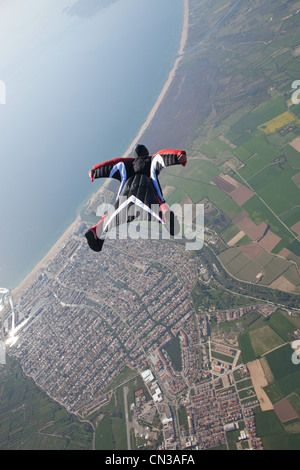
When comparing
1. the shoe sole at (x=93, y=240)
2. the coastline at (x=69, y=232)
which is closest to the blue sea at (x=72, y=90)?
the coastline at (x=69, y=232)

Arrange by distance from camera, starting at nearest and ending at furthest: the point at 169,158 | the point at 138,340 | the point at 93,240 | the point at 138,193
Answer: the point at 93,240, the point at 169,158, the point at 138,193, the point at 138,340

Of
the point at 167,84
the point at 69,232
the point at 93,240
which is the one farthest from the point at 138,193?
the point at 167,84

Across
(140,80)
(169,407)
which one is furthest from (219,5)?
(169,407)

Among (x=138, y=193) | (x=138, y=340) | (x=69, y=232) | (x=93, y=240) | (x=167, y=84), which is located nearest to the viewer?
(x=93, y=240)

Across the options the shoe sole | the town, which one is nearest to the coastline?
the town

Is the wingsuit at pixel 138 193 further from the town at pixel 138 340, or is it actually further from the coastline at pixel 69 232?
the coastline at pixel 69 232

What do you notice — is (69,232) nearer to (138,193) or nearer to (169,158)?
(138,193)

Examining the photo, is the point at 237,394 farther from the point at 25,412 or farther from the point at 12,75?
the point at 12,75

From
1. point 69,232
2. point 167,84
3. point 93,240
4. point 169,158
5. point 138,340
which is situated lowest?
point 138,340

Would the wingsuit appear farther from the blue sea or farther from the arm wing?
the blue sea
